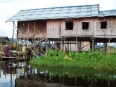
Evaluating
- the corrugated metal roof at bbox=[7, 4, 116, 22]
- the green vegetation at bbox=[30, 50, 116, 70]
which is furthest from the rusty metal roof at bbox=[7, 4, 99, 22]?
the green vegetation at bbox=[30, 50, 116, 70]

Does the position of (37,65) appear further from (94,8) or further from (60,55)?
(94,8)

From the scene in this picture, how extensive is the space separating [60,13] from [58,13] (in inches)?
10.7

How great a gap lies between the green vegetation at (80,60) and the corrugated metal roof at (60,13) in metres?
4.86

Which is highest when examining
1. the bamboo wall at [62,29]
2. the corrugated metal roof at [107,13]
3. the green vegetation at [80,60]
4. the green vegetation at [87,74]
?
the corrugated metal roof at [107,13]

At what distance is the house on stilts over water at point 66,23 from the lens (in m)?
23.2

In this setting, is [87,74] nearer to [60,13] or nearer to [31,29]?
[60,13]

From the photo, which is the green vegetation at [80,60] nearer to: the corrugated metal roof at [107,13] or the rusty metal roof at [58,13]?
the corrugated metal roof at [107,13]

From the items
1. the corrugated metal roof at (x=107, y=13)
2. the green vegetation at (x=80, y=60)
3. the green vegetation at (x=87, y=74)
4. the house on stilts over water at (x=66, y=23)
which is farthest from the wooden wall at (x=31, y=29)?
the green vegetation at (x=87, y=74)

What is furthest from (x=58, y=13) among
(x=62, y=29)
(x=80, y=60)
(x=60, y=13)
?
(x=80, y=60)

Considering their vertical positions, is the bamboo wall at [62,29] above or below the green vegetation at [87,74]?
above

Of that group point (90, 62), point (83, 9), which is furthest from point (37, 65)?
point (83, 9)

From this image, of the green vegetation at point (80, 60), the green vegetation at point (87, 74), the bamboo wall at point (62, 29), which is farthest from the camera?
the bamboo wall at point (62, 29)

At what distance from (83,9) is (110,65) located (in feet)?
29.0

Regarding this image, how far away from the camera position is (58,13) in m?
25.0
